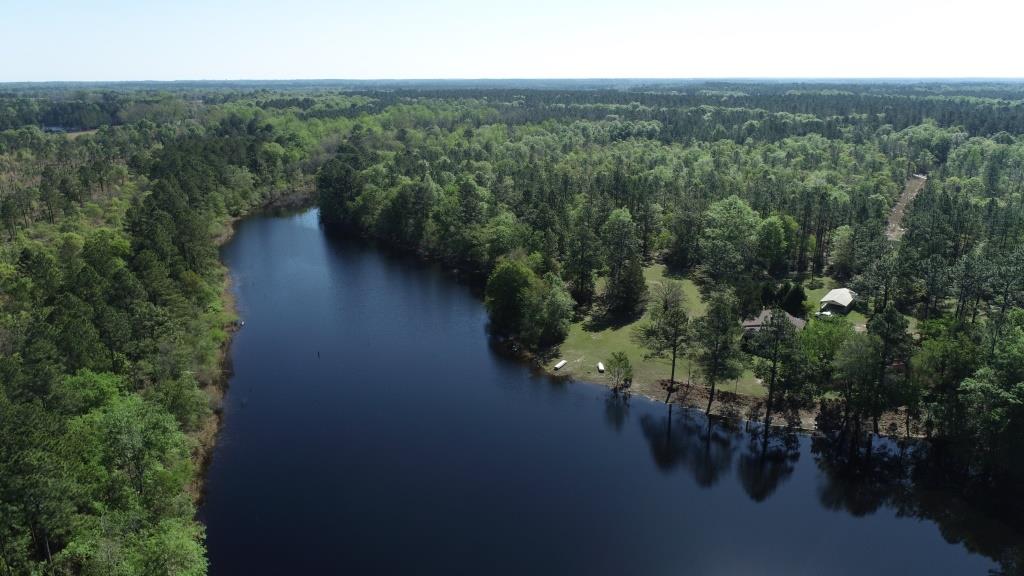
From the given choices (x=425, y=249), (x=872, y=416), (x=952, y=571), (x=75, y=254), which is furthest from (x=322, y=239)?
(x=952, y=571)

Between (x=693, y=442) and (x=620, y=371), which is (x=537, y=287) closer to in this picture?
(x=620, y=371)

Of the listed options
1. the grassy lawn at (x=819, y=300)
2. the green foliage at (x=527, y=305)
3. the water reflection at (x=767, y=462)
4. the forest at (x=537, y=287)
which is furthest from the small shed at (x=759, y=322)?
the green foliage at (x=527, y=305)

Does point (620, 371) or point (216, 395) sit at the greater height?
point (620, 371)

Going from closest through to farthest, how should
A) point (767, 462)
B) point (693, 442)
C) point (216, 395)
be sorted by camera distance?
point (767, 462) < point (693, 442) < point (216, 395)

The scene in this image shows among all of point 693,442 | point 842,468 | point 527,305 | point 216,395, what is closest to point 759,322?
point 693,442

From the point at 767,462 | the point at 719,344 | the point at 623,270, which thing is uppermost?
the point at 623,270

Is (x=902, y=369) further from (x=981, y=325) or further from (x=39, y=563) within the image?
(x=39, y=563)

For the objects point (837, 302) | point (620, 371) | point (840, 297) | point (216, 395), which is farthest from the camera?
point (840, 297)

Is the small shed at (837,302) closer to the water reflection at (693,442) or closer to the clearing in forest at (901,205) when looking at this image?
the clearing in forest at (901,205)
